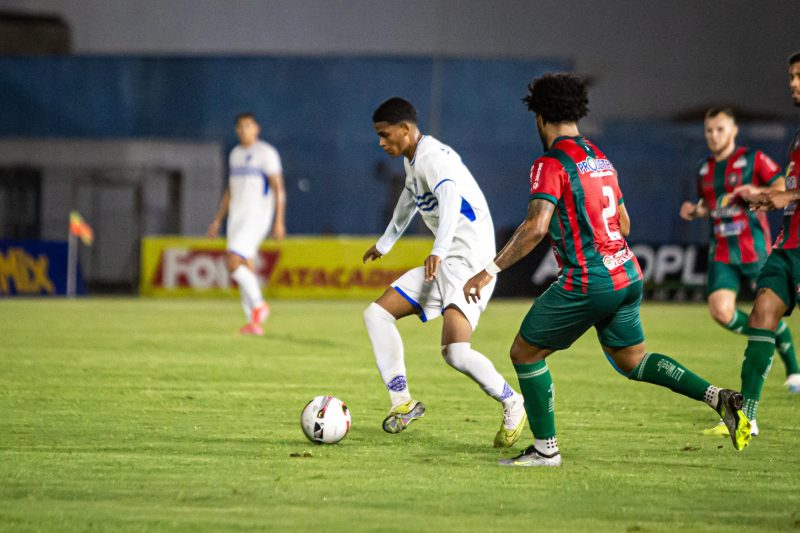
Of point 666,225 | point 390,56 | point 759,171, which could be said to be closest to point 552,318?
point 759,171

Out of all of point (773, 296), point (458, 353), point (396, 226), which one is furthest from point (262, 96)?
point (458, 353)

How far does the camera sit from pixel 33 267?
24.6 metres

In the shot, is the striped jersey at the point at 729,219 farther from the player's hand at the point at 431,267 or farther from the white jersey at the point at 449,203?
the player's hand at the point at 431,267

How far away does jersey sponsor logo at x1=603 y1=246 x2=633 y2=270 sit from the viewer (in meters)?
5.84

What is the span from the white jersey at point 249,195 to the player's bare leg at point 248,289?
0.13 metres

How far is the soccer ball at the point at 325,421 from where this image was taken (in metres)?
6.48

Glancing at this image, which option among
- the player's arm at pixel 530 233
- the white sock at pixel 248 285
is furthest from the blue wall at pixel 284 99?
the player's arm at pixel 530 233

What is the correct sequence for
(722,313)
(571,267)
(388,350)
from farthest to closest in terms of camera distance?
(722,313), (388,350), (571,267)

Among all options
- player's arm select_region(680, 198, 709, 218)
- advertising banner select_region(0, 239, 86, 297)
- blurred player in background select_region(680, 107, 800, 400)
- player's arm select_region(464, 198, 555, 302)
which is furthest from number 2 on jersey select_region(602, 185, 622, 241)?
advertising banner select_region(0, 239, 86, 297)

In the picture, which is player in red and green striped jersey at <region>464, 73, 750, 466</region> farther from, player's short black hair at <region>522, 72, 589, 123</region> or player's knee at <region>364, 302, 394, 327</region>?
player's knee at <region>364, 302, 394, 327</region>

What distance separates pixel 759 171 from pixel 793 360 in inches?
61.5

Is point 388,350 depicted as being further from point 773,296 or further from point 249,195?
point 249,195

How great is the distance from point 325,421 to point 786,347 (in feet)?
15.0

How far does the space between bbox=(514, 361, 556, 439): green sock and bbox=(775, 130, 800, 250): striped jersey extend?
6.89 feet
